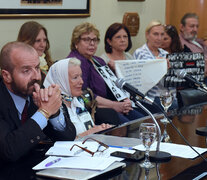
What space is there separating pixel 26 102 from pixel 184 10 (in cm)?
505

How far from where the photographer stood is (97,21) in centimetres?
567

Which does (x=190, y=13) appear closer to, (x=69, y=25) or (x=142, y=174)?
(x=69, y=25)

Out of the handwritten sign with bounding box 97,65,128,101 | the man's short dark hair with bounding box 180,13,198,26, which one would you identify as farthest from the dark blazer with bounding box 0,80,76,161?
the man's short dark hair with bounding box 180,13,198,26

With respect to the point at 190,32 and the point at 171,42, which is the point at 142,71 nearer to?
the point at 171,42

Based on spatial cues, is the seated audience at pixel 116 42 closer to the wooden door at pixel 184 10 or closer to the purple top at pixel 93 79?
the purple top at pixel 93 79

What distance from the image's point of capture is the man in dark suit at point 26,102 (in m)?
2.17

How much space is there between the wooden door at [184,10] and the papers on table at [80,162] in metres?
5.25

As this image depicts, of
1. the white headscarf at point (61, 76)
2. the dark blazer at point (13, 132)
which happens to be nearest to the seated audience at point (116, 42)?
the white headscarf at point (61, 76)

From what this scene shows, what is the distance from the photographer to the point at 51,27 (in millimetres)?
5051

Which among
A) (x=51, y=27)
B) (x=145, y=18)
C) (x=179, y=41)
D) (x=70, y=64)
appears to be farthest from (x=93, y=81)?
(x=145, y=18)

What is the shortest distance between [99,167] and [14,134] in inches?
21.2

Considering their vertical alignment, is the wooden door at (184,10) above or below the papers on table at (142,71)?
above

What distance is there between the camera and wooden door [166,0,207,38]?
22.6 feet

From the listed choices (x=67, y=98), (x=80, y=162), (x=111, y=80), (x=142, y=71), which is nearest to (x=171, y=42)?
(x=142, y=71)
